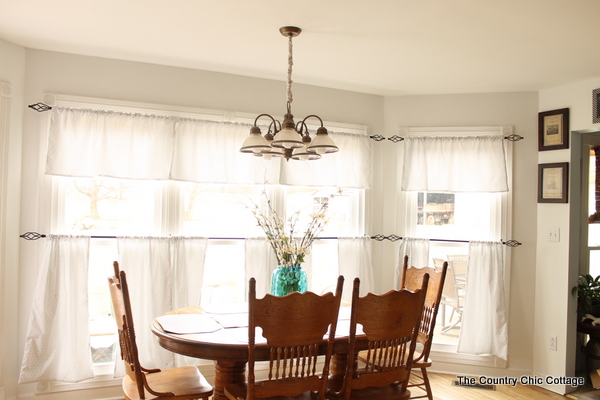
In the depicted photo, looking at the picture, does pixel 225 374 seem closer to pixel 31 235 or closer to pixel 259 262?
pixel 259 262

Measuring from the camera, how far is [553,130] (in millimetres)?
4012

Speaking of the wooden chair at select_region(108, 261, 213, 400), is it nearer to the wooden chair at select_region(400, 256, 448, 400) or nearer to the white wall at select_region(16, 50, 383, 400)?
the white wall at select_region(16, 50, 383, 400)

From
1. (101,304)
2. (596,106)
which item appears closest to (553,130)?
(596,106)

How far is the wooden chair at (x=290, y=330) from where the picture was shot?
2.16 metres

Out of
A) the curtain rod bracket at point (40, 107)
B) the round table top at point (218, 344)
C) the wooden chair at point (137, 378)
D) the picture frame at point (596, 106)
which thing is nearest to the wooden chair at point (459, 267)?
the picture frame at point (596, 106)

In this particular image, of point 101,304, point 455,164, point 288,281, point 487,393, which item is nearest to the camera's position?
point 288,281

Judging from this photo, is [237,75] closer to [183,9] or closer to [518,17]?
[183,9]

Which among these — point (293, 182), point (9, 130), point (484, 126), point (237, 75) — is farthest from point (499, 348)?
point (9, 130)

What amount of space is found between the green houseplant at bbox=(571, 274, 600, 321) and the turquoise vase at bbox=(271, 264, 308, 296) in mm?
2423

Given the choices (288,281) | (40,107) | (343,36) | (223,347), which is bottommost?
(223,347)

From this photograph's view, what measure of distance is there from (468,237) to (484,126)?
1.01 m

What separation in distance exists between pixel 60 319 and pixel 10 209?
2.72ft

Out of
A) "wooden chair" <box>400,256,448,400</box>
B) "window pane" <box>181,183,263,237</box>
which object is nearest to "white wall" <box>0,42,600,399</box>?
"window pane" <box>181,183,263,237</box>

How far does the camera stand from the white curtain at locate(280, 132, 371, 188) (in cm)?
403
